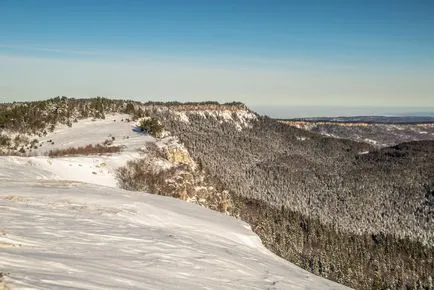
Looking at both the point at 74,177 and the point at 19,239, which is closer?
the point at 19,239

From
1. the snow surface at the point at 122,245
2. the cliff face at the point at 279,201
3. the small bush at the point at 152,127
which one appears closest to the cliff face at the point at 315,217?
the cliff face at the point at 279,201

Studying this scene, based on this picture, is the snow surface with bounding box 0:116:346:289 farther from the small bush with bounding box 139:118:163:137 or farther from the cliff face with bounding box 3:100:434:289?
the small bush with bounding box 139:118:163:137

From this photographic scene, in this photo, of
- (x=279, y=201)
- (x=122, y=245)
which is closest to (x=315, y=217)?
(x=279, y=201)

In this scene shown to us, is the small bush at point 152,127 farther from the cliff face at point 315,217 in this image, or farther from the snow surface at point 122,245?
the snow surface at point 122,245

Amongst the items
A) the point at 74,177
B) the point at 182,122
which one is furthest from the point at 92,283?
the point at 182,122

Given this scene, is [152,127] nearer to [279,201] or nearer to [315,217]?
[315,217]

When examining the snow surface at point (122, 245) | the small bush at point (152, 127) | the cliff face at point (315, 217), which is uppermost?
the small bush at point (152, 127)

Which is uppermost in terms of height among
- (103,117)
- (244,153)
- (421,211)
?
(103,117)

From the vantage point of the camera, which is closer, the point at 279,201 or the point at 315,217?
the point at 315,217

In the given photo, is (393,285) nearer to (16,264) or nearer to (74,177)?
(74,177)
